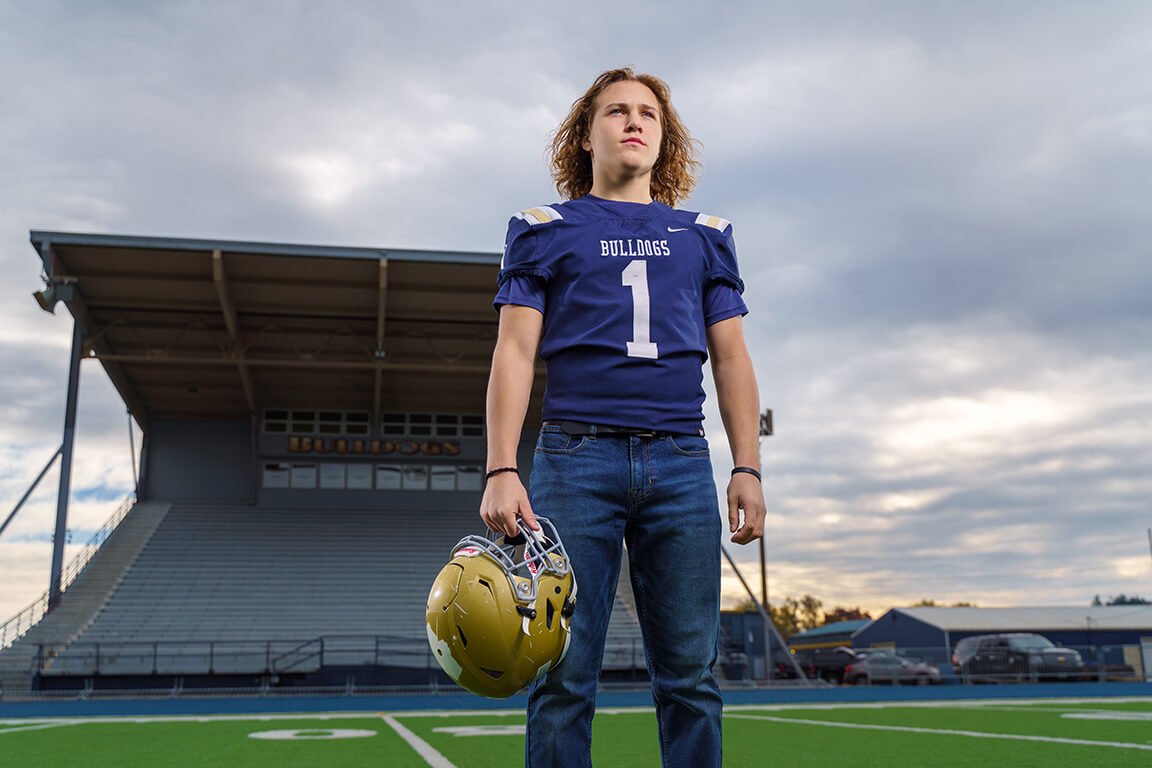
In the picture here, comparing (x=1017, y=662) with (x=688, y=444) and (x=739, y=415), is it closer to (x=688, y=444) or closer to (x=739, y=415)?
(x=739, y=415)

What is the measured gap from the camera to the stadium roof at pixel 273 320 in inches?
781

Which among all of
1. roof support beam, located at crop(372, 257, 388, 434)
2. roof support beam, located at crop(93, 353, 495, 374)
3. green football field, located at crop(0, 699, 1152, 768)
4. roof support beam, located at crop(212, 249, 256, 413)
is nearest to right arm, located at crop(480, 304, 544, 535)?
green football field, located at crop(0, 699, 1152, 768)

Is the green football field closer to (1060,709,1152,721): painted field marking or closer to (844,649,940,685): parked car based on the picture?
(1060,709,1152,721): painted field marking

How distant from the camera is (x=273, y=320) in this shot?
882 inches

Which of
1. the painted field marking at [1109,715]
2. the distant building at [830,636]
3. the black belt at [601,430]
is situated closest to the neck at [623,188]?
the black belt at [601,430]

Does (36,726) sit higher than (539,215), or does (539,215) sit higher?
(539,215)

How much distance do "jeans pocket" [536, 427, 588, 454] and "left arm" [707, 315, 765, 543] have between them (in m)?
0.38

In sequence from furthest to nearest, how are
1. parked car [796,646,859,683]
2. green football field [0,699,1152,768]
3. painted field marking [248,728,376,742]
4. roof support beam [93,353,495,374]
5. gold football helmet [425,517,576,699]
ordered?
parked car [796,646,859,683] < roof support beam [93,353,495,374] < painted field marking [248,728,376,742] < green football field [0,699,1152,768] < gold football helmet [425,517,576,699]

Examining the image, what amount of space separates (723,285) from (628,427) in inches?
21.1

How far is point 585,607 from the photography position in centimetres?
225

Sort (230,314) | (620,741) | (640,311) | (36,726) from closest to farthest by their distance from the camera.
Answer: (640,311) → (620,741) → (36,726) → (230,314)

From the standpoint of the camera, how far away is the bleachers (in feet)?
61.6

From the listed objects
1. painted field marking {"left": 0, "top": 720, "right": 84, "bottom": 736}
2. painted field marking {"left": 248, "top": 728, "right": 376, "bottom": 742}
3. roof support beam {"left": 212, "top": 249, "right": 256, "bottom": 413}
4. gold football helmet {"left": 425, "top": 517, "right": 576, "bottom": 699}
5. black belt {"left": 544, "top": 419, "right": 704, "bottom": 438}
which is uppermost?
roof support beam {"left": 212, "top": 249, "right": 256, "bottom": 413}

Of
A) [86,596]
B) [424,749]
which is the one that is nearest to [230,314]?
[86,596]
